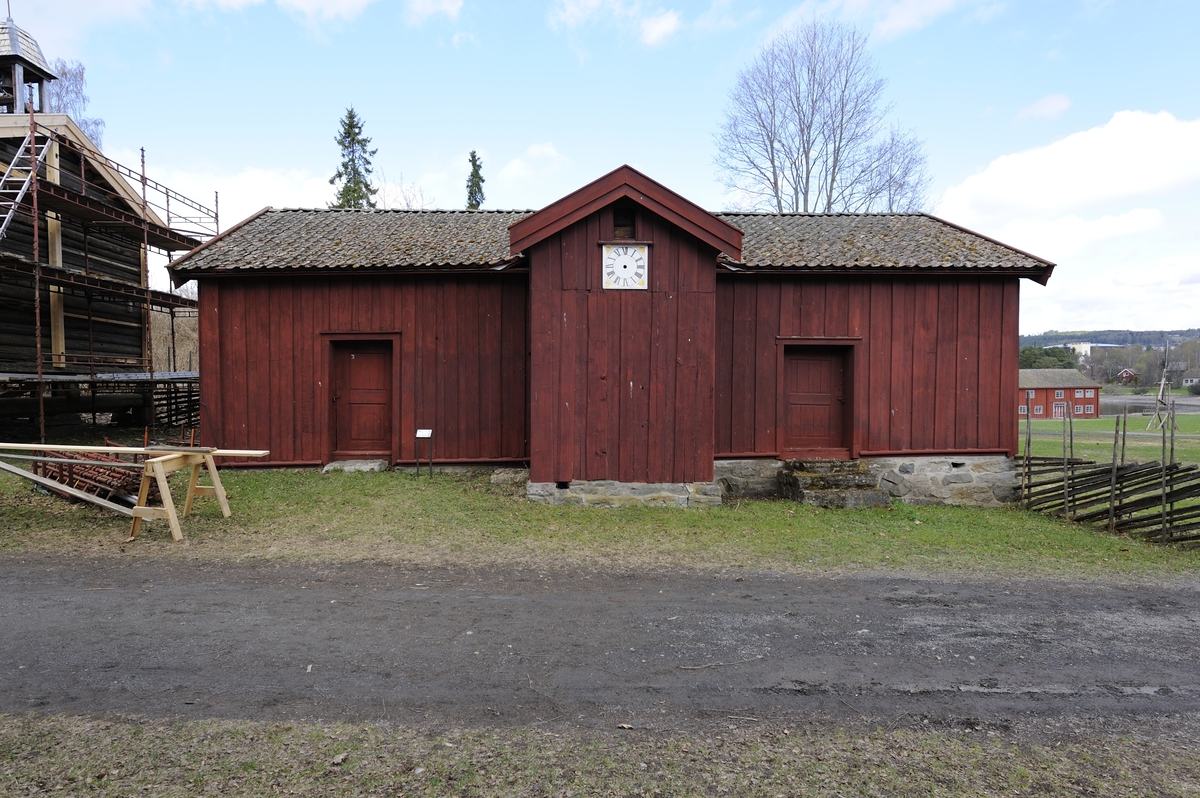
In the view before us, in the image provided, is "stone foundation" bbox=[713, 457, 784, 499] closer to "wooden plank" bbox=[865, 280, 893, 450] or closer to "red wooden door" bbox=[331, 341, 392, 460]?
"wooden plank" bbox=[865, 280, 893, 450]

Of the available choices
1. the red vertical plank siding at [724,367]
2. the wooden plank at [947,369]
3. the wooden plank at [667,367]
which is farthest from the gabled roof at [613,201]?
the wooden plank at [947,369]

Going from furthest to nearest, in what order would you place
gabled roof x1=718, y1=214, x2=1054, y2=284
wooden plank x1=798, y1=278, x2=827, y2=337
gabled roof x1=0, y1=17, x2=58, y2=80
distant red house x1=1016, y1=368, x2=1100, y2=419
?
distant red house x1=1016, y1=368, x2=1100, y2=419
gabled roof x1=0, y1=17, x2=58, y2=80
wooden plank x1=798, y1=278, x2=827, y2=337
gabled roof x1=718, y1=214, x2=1054, y2=284

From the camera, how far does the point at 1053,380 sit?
185 feet

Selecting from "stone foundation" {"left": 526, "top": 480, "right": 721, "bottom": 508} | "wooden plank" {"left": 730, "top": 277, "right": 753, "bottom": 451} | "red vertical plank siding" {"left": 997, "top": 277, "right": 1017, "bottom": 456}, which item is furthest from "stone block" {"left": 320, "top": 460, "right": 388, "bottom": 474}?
"red vertical plank siding" {"left": 997, "top": 277, "right": 1017, "bottom": 456}

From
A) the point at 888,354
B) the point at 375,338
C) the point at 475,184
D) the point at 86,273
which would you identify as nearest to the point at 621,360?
the point at 375,338

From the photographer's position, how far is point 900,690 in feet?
12.9

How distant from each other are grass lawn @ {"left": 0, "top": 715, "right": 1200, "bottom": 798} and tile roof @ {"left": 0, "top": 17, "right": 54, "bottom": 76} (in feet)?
69.3

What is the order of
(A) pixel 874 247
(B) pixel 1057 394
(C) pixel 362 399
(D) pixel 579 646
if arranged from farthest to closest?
(B) pixel 1057 394
(C) pixel 362 399
(A) pixel 874 247
(D) pixel 579 646

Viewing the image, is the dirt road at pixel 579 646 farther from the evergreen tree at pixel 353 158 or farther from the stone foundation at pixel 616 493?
the evergreen tree at pixel 353 158

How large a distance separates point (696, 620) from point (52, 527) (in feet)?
25.0

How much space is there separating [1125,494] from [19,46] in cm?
2597

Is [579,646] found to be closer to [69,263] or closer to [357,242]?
[357,242]

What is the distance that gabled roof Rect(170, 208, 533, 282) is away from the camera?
1115cm

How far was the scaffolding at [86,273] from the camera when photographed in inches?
539
